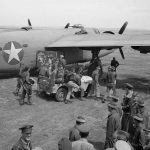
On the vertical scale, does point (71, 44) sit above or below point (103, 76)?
above

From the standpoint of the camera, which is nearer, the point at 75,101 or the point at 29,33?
the point at 75,101

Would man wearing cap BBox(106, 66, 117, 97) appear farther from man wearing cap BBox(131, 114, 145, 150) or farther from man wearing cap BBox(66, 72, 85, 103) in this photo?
man wearing cap BBox(131, 114, 145, 150)

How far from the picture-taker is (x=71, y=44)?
795 inches

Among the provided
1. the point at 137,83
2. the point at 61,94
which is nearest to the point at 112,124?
the point at 61,94

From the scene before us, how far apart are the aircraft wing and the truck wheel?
17.9 ft

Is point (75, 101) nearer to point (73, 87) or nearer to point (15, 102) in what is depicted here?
point (73, 87)

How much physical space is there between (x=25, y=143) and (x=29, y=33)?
14.2 meters

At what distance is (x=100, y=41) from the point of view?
66.7 ft

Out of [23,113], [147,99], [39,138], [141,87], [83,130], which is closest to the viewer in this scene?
[83,130]

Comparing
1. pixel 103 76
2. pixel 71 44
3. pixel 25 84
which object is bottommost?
pixel 103 76

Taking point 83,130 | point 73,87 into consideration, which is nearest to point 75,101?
point 73,87

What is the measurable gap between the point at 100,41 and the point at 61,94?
22.4 feet

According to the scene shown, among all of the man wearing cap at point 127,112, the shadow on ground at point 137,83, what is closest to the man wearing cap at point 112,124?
the man wearing cap at point 127,112

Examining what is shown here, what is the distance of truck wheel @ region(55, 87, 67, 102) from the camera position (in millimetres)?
14844
